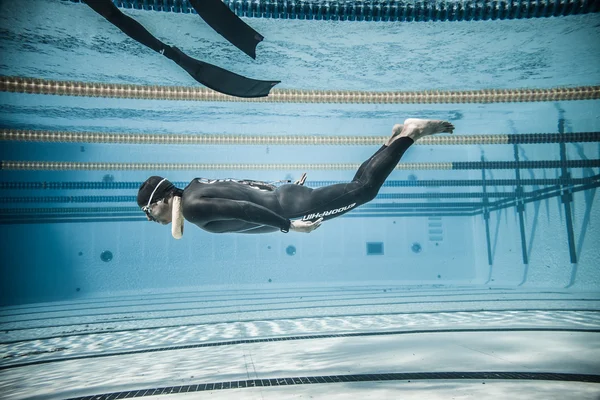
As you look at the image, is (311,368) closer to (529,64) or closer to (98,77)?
(98,77)

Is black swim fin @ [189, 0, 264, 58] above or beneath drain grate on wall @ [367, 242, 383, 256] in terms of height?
above

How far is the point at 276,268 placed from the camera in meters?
17.4

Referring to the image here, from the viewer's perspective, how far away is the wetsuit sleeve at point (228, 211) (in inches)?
103

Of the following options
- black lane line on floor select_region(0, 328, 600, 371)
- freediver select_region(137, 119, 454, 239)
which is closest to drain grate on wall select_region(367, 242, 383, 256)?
black lane line on floor select_region(0, 328, 600, 371)

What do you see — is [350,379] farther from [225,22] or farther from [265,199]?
[225,22]

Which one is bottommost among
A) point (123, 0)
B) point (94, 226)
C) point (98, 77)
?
point (94, 226)

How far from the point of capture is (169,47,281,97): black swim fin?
153 inches

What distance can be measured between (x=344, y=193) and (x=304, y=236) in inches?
591

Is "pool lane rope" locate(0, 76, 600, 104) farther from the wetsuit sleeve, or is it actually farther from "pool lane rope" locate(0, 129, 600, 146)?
the wetsuit sleeve

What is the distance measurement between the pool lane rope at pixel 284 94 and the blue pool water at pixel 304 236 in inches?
5.6

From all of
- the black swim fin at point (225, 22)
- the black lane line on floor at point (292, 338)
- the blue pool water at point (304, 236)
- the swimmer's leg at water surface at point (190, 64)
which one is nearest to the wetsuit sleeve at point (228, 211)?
the blue pool water at point (304, 236)

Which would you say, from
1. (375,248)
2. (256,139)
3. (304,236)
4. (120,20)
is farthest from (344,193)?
(375,248)

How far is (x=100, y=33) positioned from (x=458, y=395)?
7585 mm

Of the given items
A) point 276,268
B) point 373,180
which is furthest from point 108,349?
point 276,268
